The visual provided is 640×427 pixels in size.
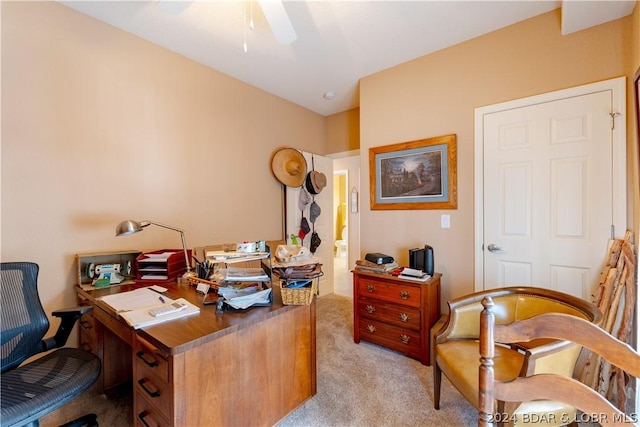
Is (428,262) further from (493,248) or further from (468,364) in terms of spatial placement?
(468,364)

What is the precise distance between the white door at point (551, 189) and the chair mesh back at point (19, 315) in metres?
3.07

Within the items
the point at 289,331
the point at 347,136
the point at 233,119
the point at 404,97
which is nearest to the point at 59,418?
the point at 289,331

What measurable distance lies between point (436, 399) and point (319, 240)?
2.44m

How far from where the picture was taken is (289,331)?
154 centimetres

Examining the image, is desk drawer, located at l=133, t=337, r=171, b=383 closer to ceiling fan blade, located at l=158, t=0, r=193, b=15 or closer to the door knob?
ceiling fan blade, located at l=158, t=0, r=193, b=15

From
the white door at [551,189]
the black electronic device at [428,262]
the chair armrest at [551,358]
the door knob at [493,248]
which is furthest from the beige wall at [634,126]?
the black electronic device at [428,262]

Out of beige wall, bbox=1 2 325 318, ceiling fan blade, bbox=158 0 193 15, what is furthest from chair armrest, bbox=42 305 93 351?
ceiling fan blade, bbox=158 0 193 15

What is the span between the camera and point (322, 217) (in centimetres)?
405

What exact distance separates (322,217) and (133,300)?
2769mm

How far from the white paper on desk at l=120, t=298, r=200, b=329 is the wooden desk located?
0.11 feet

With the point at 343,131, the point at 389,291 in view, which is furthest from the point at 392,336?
the point at 343,131

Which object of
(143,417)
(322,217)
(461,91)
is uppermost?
(461,91)

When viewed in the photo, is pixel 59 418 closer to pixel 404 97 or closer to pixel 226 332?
pixel 226 332

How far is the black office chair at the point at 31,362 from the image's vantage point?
1.11 metres
